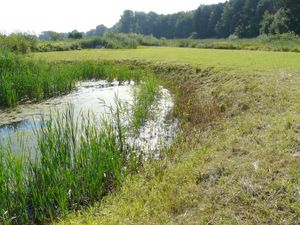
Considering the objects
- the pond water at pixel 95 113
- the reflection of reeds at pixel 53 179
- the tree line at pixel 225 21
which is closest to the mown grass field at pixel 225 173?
the reflection of reeds at pixel 53 179

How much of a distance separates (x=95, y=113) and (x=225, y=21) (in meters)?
64.5

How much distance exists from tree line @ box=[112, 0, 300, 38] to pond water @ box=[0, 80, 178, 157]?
30.9 m

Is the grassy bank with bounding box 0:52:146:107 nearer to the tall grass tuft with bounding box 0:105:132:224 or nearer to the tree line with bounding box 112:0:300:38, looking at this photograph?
the tall grass tuft with bounding box 0:105:132:224

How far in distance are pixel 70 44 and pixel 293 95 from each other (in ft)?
87.4

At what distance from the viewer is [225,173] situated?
453 centimetres

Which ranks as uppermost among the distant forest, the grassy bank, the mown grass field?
the distant forest

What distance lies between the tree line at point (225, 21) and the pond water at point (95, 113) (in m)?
30.9

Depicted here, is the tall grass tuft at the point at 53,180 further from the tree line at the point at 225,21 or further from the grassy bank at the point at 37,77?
the tree line at the point at 225,21

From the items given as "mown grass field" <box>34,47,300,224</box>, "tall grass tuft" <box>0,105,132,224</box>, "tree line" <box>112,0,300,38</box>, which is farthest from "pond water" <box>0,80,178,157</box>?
"tree line" <box>112,0,300,38</box>

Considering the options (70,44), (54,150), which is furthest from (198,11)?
(54,150)

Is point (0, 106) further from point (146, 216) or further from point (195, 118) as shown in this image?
point (146, 216)

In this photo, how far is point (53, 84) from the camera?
37.4ft

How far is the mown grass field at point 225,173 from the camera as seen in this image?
3.76m

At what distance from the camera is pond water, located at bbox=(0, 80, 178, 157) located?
6.65m
